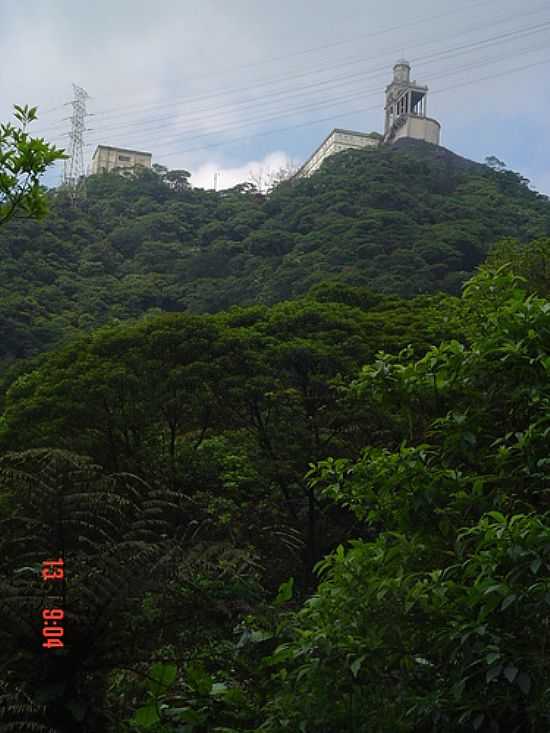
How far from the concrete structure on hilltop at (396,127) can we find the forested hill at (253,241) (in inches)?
519

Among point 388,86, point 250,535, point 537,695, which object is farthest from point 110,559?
point 388,86

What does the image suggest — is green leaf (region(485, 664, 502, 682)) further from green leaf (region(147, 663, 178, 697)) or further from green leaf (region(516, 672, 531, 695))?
green leaf (region(147, 663, 178, 697))

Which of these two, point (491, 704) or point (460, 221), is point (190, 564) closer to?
point (491, 704)

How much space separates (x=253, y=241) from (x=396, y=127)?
90.4ft

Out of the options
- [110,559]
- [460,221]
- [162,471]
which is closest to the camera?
[110,559]

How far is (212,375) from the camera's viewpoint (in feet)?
35.2

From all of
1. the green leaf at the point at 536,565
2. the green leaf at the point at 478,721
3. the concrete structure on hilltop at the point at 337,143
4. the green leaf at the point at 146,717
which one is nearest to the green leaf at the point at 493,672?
the green leaf at the point at 478,721

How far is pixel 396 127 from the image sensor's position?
165ft

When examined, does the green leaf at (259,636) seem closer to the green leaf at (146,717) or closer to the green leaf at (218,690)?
the green leaf at (218,690)

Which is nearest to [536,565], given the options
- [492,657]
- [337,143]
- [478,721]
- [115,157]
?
[492,657]

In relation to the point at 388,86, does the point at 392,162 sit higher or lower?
lower

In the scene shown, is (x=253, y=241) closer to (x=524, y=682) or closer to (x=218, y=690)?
(x=218, y=690)

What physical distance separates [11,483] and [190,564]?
30.3 inches

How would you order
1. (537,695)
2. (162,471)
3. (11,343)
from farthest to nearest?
(11,343)
(162,471)
(537,695)
